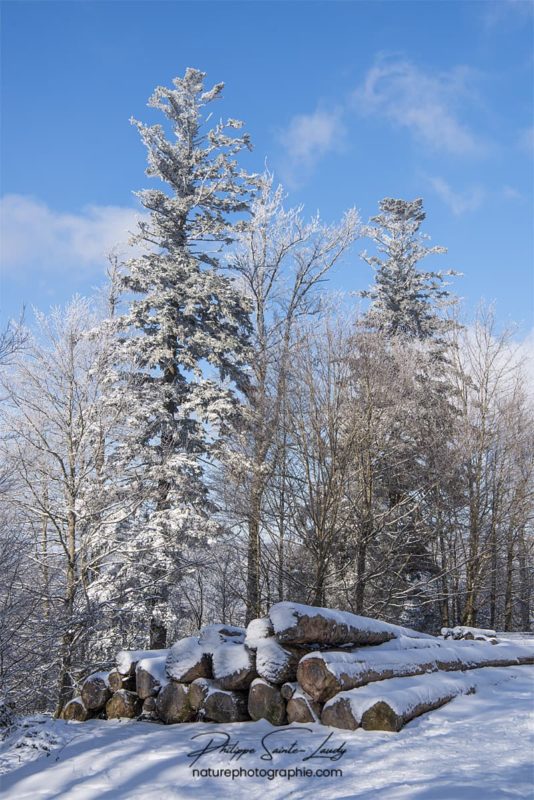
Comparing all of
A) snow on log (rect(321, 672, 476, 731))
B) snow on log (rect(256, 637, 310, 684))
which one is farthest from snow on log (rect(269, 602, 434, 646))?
snow on log (rect(321, 672, 476, 731))

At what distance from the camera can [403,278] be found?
2380cm

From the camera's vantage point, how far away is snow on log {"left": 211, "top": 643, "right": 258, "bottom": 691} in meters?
6.95

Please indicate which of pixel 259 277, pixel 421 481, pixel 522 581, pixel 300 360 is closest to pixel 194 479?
pixel 300 360

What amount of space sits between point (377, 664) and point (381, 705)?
48.8 inches

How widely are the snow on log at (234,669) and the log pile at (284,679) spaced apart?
0.01 metres

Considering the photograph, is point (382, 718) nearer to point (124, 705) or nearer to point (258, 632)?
point (258, 632)

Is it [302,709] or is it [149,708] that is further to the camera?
[149,708]

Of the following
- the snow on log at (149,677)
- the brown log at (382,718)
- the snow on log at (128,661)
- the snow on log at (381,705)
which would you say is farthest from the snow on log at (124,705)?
the brown log at (382,718)

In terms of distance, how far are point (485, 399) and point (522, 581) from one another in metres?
7.56

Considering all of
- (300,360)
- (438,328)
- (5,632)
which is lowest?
(5,632)

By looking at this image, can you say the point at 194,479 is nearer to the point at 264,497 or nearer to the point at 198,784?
the point at 264,497

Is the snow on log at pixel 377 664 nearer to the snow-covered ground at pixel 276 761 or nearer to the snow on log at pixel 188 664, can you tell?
the snow-covered ground at pixel 276 761

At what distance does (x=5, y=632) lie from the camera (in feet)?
29.0

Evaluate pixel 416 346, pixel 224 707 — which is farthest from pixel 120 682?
pixel 416 346
